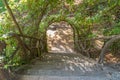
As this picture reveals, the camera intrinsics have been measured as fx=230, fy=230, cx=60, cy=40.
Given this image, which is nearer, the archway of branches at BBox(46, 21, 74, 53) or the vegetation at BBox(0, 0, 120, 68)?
the vegetation at BBox(0, 0, 120, 68)

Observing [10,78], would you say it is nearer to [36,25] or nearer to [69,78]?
[69,78]

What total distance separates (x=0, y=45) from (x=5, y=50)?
0.39ft

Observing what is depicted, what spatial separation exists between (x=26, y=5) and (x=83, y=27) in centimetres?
437

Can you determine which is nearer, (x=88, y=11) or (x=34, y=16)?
(x=34, y=16)

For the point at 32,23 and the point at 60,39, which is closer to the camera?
the point at 32,23

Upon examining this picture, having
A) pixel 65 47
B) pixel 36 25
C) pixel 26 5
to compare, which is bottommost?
pixel 65 47

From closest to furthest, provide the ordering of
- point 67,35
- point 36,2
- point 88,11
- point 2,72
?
point 2,72 < point 36,2 < point 88,11 < point 67,35

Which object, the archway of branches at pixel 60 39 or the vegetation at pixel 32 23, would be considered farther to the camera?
the archway of branches at pixel 60 39

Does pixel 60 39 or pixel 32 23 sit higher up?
pixel 32 23

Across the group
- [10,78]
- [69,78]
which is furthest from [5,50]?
[69,78]

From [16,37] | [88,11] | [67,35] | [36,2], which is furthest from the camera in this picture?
[67,35]

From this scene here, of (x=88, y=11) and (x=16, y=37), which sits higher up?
(x=88, y=11)

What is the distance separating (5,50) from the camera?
3711mm

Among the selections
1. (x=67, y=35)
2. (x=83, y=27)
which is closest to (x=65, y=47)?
(x=67, y=35)
